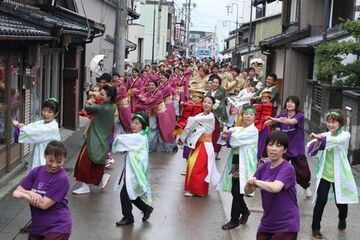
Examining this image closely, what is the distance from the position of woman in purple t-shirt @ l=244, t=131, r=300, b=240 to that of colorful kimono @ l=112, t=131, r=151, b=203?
2.33m

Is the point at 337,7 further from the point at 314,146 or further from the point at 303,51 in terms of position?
the point at 314,146

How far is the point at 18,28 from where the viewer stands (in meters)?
8.13

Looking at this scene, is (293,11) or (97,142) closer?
(97,142)

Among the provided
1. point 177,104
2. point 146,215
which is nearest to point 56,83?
point 177,104

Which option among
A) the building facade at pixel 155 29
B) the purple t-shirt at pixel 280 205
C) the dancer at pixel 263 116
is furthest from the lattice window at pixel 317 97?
the building facade at pixel 155 29

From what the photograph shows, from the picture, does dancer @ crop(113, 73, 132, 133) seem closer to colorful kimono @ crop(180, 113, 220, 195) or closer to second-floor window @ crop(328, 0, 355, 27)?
colorful kimono @ crop(180, 113, 220, 195)

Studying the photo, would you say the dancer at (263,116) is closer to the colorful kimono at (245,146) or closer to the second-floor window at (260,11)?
the colorful kimono at (245,146)

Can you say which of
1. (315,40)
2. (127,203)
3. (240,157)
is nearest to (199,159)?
(240,157)

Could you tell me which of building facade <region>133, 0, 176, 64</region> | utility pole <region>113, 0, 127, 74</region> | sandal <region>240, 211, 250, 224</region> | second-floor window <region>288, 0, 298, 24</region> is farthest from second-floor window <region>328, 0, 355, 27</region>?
building facade <region>133, 0, 176, 64</region>

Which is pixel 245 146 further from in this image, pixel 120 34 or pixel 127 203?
pixel 120 34

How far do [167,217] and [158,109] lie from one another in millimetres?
5359

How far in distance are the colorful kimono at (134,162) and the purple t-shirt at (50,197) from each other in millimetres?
2199

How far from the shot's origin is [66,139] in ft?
45.8

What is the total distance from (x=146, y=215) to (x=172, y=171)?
3.55 metres
